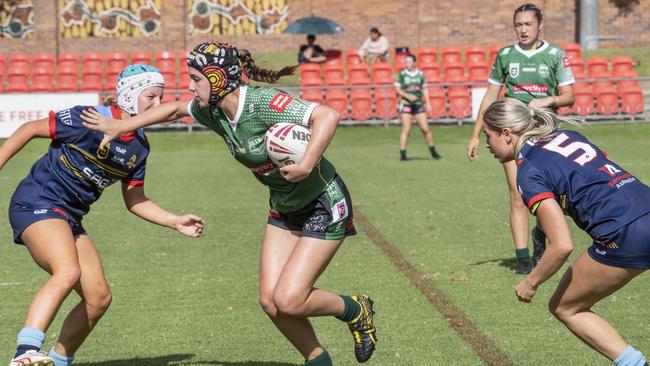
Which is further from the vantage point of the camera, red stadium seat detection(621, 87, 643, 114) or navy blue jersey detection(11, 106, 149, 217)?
red stadium seat detection(621, 87, 643, 114)

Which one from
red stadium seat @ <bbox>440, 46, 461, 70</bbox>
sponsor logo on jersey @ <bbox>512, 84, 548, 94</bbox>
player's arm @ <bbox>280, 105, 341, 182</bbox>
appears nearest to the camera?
player's arm @ <bbox>280, 105, 341, 182</bbox>

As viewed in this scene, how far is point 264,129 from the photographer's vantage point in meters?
5.85

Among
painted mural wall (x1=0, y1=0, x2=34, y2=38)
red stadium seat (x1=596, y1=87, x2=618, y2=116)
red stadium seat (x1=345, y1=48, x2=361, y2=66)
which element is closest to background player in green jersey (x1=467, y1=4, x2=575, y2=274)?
red stadium seat (x1=596, y1=87, x2=618, y2=116)

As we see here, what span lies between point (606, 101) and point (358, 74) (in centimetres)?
620

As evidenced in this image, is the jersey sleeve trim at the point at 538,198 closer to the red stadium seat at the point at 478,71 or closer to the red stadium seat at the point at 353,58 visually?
the red stadium seat at the point at 478,71

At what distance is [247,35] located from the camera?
3597cm

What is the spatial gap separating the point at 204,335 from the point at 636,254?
10.7 ft

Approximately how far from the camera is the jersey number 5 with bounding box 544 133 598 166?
17.5 feet

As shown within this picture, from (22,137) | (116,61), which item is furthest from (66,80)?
(22,137)

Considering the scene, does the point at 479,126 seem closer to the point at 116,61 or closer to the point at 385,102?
the point at 385,102

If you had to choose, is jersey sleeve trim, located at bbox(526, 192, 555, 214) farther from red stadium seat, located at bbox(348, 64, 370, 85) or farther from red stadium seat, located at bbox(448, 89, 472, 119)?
red stadium seat, located at bbox(348, 64, 370, 85)

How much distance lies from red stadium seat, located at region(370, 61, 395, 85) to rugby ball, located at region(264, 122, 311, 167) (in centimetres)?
2193

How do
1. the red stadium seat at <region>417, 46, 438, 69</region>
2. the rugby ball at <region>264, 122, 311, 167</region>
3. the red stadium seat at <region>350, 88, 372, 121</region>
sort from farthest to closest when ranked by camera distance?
the red stadium seat at <region>417, 46, 438, 69</region> → the red stadium seat at <region>350, 88, 372, 121</region> → the rugby ball at <region>264, 122, 311, 167</region>

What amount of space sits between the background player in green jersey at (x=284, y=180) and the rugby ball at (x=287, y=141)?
Answer: 5 centimetres
